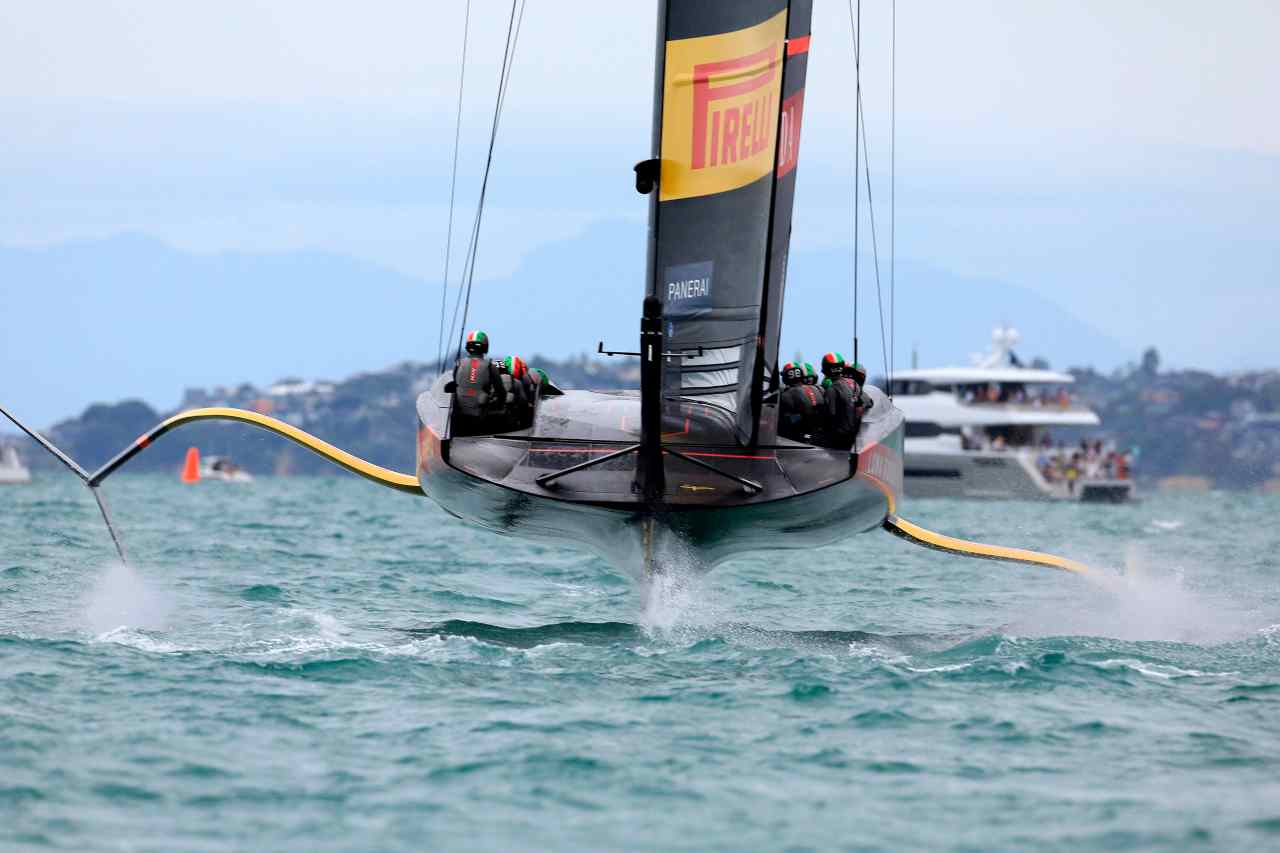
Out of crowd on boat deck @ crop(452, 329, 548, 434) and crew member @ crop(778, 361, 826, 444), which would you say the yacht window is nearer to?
crew member @ crop(778, 361, 826, 444)

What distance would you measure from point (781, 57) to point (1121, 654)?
380cm

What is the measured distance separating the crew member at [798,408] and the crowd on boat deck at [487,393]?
160cm

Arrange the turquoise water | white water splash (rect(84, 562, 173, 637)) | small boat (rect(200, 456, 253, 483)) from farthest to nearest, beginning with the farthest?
1. small boat (rect(200, 456, 253, 483))
2. white water splash (rect(84, 562, 173, 637))
3. the turquoise water

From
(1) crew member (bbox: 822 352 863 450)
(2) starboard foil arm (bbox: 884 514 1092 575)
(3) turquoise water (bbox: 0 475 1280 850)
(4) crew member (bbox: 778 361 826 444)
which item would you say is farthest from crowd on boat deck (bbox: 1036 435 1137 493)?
(1) crew member (bbox: 822 352 863 450)

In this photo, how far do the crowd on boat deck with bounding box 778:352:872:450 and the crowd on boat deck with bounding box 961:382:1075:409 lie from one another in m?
42.9

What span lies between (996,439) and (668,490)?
45386 mm

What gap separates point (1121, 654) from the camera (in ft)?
31.6

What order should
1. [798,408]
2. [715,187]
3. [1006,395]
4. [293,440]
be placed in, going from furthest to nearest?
[1006,395]
[293,440]
[798,408]
[715,187]

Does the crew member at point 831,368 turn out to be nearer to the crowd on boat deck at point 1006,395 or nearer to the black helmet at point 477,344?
the black helmet at point 477,344

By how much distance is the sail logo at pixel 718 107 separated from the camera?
9203 mm

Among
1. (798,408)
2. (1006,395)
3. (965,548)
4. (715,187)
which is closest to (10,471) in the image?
(1006,395)

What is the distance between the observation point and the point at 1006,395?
54.7 m

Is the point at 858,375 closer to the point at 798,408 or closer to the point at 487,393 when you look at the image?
the point at 798,408

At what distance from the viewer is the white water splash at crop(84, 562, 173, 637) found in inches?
400
